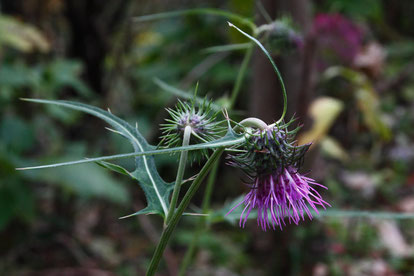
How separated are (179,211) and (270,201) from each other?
0.66ft

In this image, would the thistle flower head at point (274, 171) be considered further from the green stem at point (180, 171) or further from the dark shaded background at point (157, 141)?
the dark shaded background at point (157, 141)

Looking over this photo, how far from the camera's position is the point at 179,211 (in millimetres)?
829

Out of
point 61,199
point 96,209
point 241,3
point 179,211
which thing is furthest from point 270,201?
point 96,209

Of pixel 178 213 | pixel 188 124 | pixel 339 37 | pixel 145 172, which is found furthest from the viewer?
pixel 339 37

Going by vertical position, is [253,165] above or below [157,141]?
below

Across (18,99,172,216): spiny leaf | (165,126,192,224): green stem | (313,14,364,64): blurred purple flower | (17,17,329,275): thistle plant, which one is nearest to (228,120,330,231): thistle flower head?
(17,17,329,275): thistle plant

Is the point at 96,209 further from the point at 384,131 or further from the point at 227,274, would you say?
the point at 384,131

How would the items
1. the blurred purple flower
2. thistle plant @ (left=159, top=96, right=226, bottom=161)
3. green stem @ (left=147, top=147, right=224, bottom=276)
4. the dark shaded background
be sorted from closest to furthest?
green stem @ (left=147, top=147, right=224, bottom=276) < thistle plant @ (left=159, top=96, right=226, bottom=161) < the dark shaded background < the blurred purple flower

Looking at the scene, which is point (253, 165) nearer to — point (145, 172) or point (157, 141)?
point (145, 172)

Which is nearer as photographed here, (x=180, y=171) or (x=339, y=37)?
(x=180, y=171)

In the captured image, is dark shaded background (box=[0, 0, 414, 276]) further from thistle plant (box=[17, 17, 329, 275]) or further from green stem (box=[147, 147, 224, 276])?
green stem (box=[147, 147, 224, 276])

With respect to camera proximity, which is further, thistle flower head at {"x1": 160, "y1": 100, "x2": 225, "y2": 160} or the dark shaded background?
the dark shaded background

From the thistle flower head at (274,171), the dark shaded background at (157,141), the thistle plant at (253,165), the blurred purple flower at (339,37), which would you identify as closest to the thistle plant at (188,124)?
the thistle plant at (253,165)

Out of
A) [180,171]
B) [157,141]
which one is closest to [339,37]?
[157,141]
